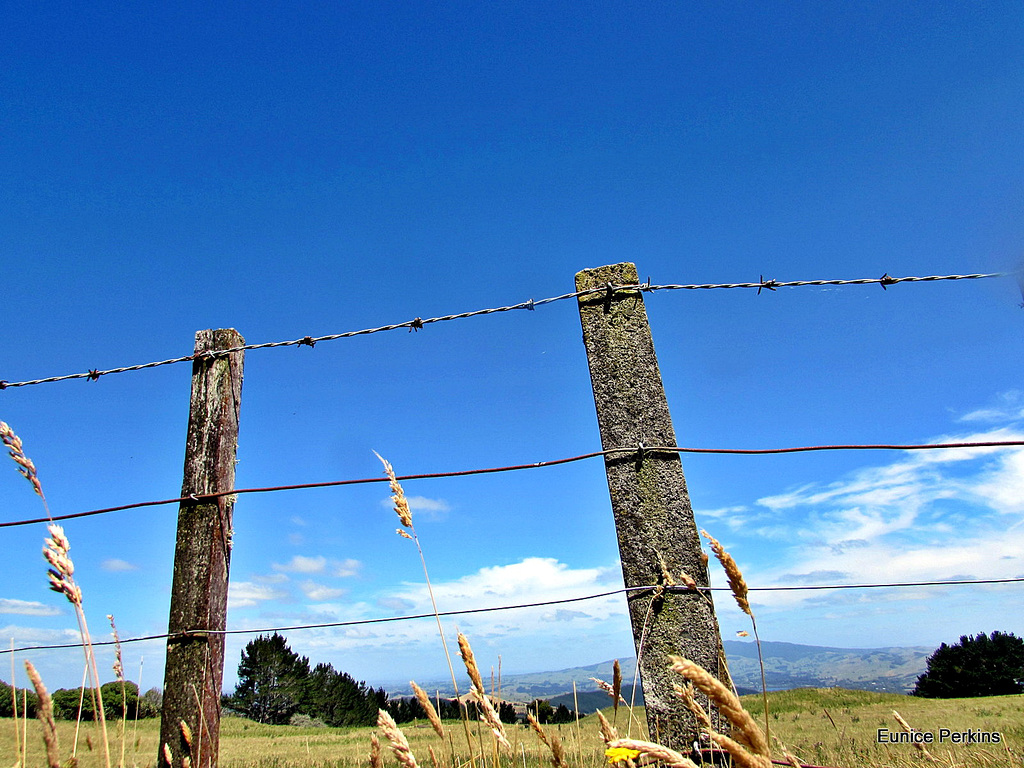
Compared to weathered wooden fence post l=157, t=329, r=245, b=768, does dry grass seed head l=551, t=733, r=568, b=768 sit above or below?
below

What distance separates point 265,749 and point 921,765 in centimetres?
923

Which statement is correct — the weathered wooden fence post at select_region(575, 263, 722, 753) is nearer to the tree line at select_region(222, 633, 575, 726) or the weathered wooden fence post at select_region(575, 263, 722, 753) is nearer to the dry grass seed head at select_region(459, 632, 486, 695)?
the dry grass seed head at select_region(459, 632, 486, 695)

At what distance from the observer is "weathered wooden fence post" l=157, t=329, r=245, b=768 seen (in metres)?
2.66

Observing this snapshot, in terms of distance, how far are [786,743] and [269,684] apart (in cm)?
3483

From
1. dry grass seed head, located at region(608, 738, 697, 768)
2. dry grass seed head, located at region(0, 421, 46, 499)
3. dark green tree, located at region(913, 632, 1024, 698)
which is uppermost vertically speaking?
dry grass seed head, located at region(0, 421, 46, 499)

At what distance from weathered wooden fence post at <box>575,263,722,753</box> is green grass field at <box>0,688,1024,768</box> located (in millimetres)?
349

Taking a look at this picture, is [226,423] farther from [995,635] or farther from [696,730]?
[995,635]

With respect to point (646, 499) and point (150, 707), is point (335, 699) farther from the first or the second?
point (646, 499)

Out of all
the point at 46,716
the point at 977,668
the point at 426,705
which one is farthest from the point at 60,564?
the point at 977,668

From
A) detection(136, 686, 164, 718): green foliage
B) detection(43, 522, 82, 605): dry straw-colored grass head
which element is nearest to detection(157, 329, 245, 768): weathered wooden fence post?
detection(43, 522, 82, 605): dry straw-colored grass head

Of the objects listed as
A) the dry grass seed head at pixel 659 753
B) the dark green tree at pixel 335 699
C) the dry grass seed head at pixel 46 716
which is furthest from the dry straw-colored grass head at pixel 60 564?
the dark green tree at pixel 335 699

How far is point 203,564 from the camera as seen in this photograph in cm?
289

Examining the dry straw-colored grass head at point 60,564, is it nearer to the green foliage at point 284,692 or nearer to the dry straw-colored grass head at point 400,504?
the dry straw-colored grass head at point 400,504

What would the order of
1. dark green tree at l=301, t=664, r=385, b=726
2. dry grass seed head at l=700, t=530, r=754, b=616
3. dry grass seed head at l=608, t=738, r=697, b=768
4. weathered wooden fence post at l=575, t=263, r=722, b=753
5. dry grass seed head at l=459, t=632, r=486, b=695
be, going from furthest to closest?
1. dark green tree at l=301, t=664, r=385, b=726
2. weathered wooden fence post at l=575, t=263, r=722, b=753
3. dry grass seed head at l=459, t=632, r=486, b=695
4. dry grass seed head at l=700, t=530, r=754, b=616
5. dry grass seed head at l=608, t=738, r=697, b=768
